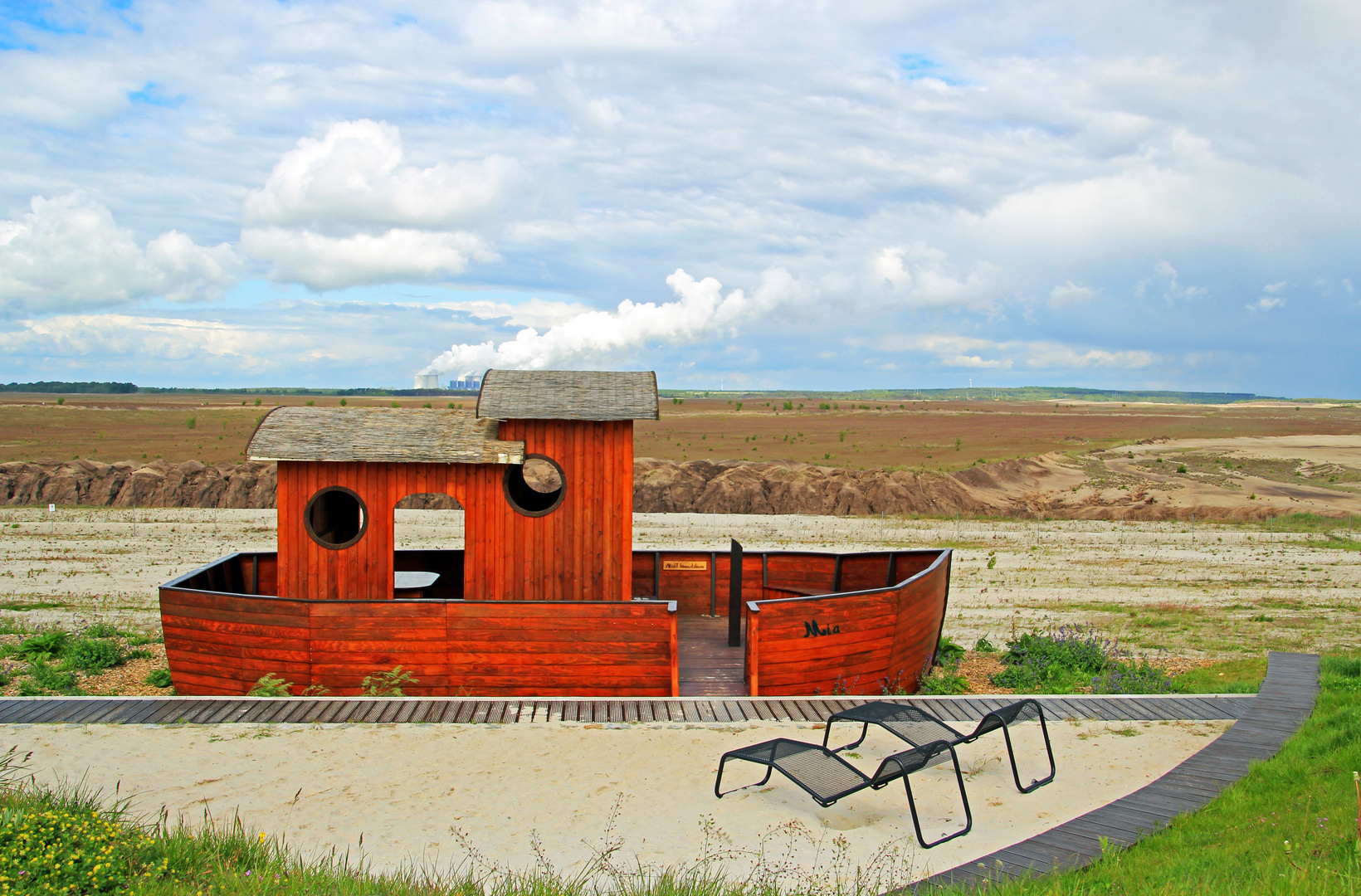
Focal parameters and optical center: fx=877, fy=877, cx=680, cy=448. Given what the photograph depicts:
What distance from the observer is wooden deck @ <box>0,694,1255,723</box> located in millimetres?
8570

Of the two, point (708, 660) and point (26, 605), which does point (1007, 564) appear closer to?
point (708, 660)

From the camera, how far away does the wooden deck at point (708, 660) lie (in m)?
9.71

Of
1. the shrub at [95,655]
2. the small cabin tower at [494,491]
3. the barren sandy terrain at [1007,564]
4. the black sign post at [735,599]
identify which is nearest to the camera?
the small cabin tower at [494,491]

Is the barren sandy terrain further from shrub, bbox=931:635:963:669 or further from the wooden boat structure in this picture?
the wooden boat structure

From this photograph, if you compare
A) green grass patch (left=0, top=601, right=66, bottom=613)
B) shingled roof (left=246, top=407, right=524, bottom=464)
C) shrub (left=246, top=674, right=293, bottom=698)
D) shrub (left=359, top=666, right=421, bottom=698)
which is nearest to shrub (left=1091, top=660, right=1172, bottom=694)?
shingled roof (left=246, top=407, right=524, bottom=464)

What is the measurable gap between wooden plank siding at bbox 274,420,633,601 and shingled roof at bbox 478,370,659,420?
22cm

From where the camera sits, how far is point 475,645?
9.29 metres

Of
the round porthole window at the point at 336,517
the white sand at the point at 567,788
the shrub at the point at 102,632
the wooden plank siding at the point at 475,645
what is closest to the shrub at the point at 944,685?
the white sand at the point at 567,788

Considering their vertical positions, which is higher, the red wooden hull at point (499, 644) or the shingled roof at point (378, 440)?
the shingled roof at point (378, 440)

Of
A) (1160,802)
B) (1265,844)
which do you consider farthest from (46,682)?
(1265,844)

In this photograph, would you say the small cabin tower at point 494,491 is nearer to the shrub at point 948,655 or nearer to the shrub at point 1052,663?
the shrub at point 948,655

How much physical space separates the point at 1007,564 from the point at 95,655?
62.1 ft

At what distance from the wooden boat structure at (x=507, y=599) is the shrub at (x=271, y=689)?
13cm

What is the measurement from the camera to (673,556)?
42.3ft
